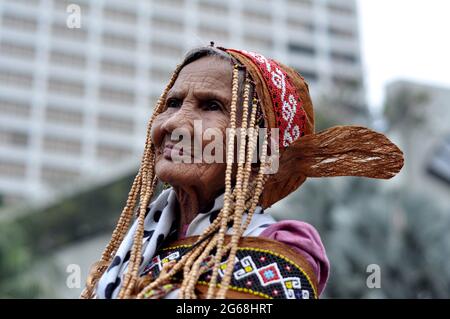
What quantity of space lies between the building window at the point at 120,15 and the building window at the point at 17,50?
25.3 feet

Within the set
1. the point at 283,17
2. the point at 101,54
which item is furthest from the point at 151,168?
the point at 283,17

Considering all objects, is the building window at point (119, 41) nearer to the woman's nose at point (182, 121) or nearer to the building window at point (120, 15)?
the building window at point (120, 15)

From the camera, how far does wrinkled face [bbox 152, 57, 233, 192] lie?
2.72 m

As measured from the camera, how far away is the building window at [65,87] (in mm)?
65812

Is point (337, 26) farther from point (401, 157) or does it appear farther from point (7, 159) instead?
point (401, 157)

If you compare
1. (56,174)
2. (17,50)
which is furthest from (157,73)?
(56,174)

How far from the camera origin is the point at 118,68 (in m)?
68.1

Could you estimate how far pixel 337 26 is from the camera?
79.9 metres

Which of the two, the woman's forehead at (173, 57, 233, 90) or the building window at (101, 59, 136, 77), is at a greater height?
the building window at (101, 59, 136, 77)

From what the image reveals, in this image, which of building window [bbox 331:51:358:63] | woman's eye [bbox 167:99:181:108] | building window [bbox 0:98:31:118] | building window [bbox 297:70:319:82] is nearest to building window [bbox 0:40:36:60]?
building window [bbox 0:98:31:118]

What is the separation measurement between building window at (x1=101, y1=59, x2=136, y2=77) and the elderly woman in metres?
65.8

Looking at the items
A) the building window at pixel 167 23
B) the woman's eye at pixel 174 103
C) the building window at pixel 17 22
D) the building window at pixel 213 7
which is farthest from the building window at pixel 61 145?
the woman's eye at pixel 174 103

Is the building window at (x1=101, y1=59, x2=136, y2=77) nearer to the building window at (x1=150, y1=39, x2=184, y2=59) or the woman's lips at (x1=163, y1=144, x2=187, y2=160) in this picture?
the building window at (x1=150, y1=39, x2=184, y2=59)

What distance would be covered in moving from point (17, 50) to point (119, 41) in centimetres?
870
